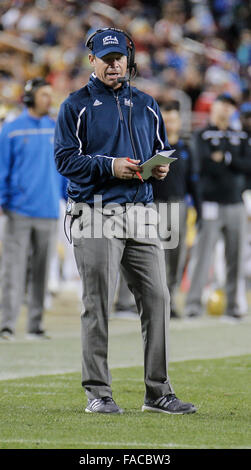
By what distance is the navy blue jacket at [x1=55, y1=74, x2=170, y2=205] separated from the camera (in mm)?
6336

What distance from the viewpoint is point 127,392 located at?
23.9 feet

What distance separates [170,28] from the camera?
2302 centimetres

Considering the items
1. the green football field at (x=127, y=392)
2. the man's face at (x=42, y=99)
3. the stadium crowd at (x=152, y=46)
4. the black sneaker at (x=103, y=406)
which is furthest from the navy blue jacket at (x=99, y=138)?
the stadium crowd at (x=152, y=46)

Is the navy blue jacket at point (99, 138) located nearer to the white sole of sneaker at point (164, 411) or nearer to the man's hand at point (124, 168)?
the man's hand at point (124, 168)

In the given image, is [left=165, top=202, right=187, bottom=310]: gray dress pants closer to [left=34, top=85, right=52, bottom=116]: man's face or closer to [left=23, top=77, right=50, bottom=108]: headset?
[left=34, top=85, right=52, bottom=116]: man's face

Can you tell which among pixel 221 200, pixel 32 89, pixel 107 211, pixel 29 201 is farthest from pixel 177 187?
pixel 107 211

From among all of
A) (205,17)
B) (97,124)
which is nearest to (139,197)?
(97,124)

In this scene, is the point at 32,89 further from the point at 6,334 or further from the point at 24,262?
the point at 6,334

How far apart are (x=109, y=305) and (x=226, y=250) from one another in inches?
241

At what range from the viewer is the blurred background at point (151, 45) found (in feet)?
65.1

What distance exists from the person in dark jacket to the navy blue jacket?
5436 millimetres

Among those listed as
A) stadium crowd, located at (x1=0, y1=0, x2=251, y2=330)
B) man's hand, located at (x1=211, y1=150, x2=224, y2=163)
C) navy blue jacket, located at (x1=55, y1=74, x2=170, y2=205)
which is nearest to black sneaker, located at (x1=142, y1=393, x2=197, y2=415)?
navy blue jacket, located at (x1=55, y1=74, x2=170, y2=205)

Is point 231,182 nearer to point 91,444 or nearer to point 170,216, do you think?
point 170,216

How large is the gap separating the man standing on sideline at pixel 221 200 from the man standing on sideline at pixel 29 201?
7.76 feet
